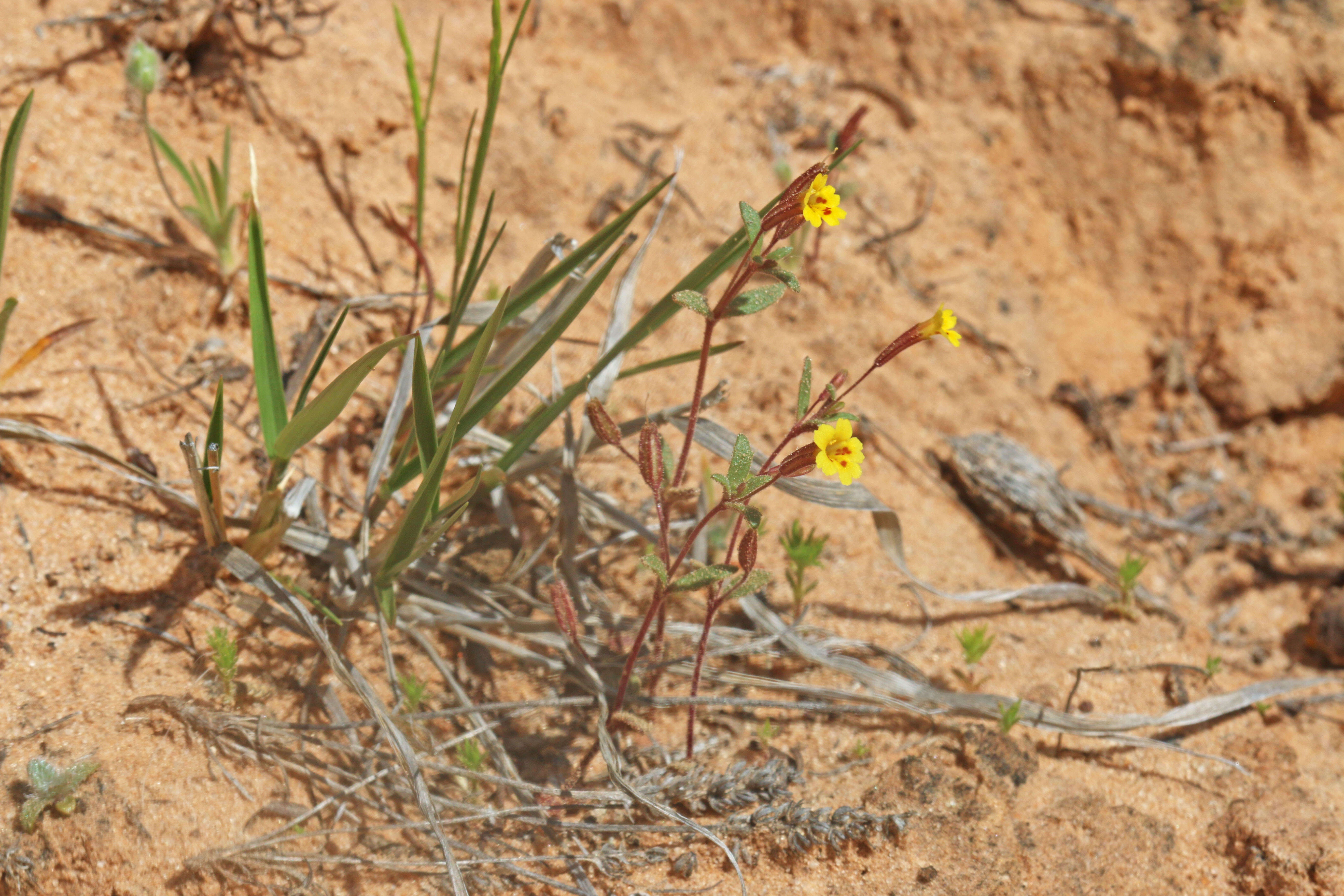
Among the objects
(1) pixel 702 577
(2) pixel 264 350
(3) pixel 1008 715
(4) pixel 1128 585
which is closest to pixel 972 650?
(3) pixel 1008 715

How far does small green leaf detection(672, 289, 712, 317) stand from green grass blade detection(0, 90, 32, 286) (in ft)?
4.18

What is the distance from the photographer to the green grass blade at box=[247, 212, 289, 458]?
5.93 feet

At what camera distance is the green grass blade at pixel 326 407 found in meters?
1.61

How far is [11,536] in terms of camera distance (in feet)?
6.09

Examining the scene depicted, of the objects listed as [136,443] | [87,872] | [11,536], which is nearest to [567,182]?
[136,443]

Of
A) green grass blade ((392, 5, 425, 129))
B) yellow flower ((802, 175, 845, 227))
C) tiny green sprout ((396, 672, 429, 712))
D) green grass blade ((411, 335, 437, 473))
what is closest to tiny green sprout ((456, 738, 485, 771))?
tiny green sprout ((396, 672, 429, 712))

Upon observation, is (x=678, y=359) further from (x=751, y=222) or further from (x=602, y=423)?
(x=751, y=222)

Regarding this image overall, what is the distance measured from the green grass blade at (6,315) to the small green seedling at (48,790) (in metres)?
0.84

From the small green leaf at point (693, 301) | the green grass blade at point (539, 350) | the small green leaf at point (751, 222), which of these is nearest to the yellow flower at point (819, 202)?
the small green leaf at point (751, 222)

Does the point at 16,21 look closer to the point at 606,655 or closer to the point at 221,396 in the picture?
the point at 221,396

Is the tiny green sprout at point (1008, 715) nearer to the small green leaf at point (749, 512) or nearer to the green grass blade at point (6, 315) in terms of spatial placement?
the small green leaf at point (749, 512)

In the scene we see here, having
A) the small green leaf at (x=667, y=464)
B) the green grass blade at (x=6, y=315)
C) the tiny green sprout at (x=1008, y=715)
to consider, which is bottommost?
the tiny green sprout at (x=1008, y=715)

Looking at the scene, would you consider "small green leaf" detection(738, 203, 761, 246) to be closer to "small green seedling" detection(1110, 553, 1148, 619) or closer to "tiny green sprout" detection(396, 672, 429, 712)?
"tiny green sprout" detection(396, 672, 429, 712)

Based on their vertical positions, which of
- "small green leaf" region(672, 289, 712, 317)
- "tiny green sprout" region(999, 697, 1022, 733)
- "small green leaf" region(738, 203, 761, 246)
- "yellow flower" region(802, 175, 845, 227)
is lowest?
"tiny green sprout" region(999, 697, 1022, 733)
